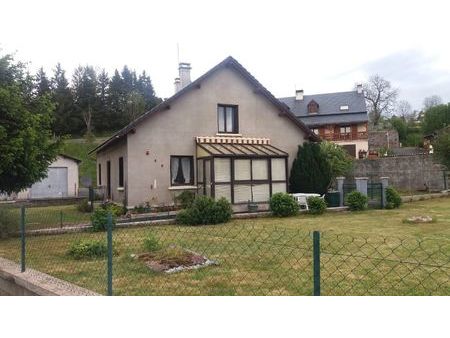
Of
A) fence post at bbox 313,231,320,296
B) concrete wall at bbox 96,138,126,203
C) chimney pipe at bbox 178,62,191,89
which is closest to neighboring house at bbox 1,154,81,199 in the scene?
concrete wall at bbox 96,138,126,203

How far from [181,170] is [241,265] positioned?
12138mm

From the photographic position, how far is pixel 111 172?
22.6 m

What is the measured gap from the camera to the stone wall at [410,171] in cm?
2883

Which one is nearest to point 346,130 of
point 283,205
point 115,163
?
point 115,163

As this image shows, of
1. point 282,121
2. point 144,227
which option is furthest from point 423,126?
point 144,227

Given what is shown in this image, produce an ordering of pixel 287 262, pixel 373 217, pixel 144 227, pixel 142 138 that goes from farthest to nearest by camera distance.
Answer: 1. pixel 142 138
2. pixel 373 217
3. pixel 144 227
4. pixel 287 262

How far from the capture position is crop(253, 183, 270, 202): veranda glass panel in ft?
64.2

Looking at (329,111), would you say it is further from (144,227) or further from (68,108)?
(144,227)

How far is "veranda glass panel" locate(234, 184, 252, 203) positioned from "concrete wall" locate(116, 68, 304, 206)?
259 cm

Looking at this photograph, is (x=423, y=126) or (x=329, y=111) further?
(x=423, y=126)

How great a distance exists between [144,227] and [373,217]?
26.0 ft

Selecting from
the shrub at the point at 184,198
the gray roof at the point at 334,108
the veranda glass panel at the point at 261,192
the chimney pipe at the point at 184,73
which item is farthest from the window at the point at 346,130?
the shrub at the point at 184,198

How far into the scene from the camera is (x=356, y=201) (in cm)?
1892

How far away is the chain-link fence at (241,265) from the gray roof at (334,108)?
133 feet
